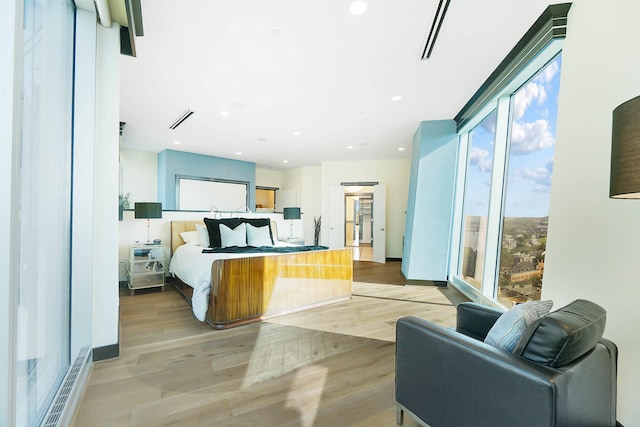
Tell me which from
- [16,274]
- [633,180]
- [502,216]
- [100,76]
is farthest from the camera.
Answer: [502,216]

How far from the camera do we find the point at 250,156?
7023 millimetres

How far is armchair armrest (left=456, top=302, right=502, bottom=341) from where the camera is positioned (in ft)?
5.92

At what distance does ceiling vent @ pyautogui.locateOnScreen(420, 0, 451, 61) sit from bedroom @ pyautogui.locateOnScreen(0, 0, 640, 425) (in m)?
0.88

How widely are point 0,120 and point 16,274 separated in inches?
21.2

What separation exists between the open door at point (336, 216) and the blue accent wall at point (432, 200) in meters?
3.09

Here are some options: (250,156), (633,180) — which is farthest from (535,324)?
(250,156)

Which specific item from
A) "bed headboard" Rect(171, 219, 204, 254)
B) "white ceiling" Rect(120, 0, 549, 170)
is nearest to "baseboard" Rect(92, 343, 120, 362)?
"white ceiling" Rect(120, 0, 549, 170)

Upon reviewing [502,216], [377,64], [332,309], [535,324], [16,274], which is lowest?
[332,309]

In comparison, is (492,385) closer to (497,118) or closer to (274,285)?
(274,285)

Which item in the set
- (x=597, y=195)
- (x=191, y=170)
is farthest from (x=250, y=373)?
(x=191, y=170)

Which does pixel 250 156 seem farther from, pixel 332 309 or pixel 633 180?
pixel 633 180

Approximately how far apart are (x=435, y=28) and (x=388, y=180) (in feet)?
17.7

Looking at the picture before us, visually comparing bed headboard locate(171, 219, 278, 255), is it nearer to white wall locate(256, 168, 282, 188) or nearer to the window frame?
white wall locate(256, 168, 282, 188)

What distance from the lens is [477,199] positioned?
13.2 feet
